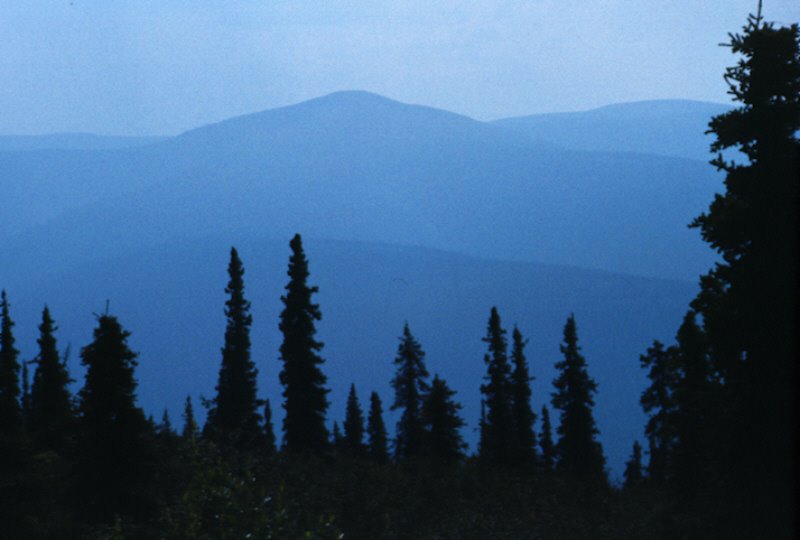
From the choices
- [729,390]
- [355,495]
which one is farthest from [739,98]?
[355,495]

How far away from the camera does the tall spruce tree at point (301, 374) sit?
155 ft

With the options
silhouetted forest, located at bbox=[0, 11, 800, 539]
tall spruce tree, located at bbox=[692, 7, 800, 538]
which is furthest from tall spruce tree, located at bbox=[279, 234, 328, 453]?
tall spruce tree, located at bbox=[692, 7, 800, 538]

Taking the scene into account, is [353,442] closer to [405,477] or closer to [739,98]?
[405,477]

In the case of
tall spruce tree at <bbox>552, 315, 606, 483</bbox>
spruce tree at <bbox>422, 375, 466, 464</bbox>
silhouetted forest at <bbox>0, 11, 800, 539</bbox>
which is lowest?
silhouetted forest at <bbox>0, 11, 800, 539</bbox>

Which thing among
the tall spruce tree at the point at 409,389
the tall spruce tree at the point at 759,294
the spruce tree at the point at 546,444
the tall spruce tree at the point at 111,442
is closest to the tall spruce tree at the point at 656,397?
the spruce tree at the point at 546,444

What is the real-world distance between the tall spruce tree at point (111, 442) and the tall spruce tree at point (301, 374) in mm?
27707

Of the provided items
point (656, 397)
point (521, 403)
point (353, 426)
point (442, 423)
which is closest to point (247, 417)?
point (442, 423)

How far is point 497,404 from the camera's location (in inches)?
2475

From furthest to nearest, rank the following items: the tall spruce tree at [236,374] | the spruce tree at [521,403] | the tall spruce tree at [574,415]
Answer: the spruce tree at [521,403] < the tall spruce tree at [574,415] < the tall spruce tree at [236,374]

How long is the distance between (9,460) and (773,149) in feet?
59.1

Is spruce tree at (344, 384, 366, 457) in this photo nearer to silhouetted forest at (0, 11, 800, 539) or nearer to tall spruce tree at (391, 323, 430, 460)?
tall spruce tree at (391, 323, 430, 460)

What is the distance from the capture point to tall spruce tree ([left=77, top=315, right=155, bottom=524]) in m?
18.8

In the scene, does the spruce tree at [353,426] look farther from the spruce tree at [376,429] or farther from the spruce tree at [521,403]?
the spruce tree at [521,403]

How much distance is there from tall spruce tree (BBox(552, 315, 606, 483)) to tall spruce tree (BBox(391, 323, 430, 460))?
1021 centimetres
